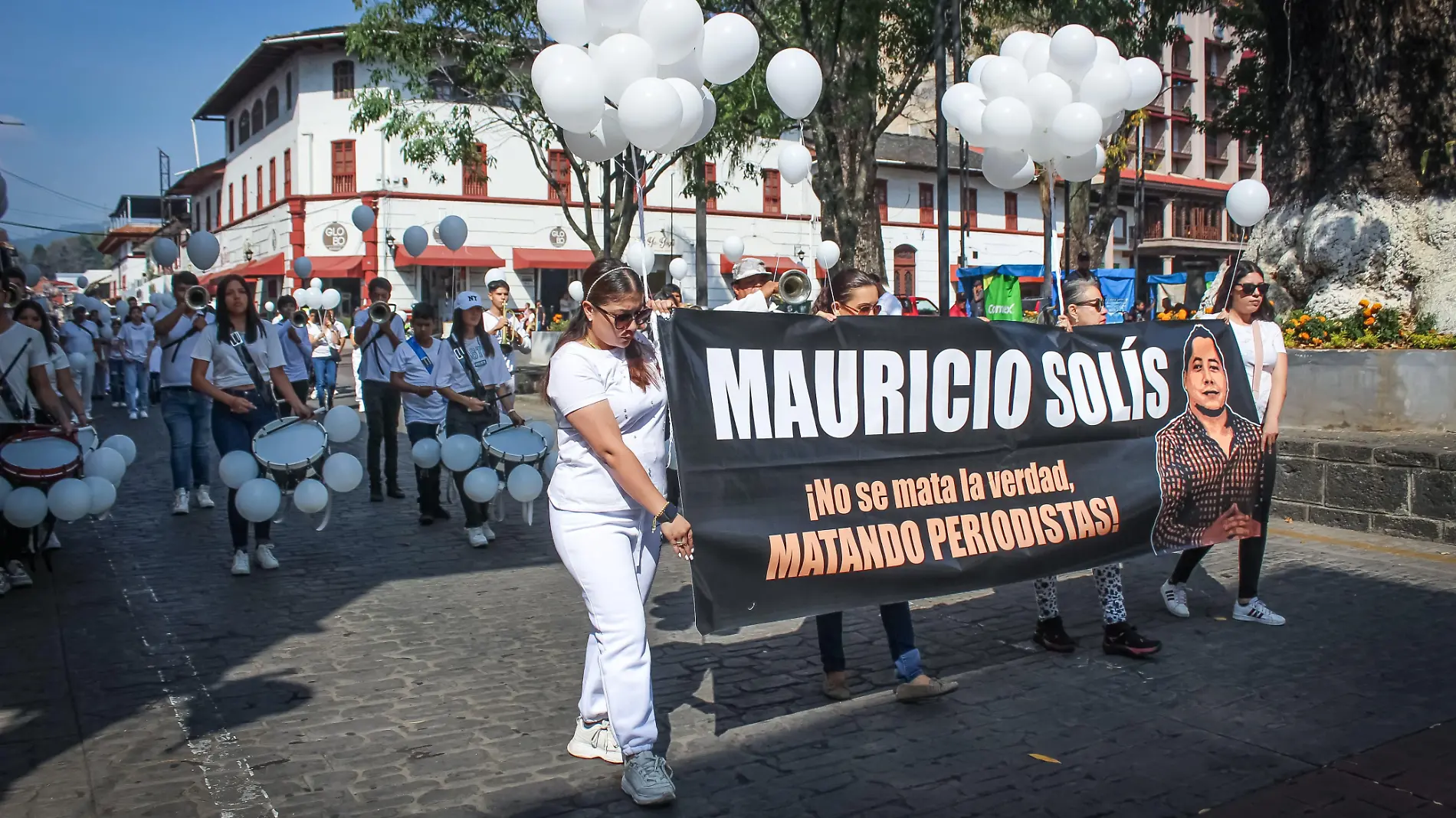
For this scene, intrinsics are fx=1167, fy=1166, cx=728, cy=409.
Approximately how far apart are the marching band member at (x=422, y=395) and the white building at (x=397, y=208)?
85.0ft

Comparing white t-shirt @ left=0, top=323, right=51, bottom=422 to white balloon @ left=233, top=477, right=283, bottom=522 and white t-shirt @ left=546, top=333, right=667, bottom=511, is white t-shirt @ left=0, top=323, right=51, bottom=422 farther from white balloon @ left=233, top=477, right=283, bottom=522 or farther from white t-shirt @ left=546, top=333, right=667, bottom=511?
white t-shirt @ left=546, top=333, right=667, bottom=511

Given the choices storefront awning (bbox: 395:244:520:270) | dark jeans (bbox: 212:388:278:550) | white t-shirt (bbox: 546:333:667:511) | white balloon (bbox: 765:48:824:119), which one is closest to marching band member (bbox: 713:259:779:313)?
white balloon (bbox: 765:48:824:119)

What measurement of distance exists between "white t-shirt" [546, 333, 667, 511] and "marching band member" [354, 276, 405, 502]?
650cm

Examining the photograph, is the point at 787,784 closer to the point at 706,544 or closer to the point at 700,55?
the point at 706,544

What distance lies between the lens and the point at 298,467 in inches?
304

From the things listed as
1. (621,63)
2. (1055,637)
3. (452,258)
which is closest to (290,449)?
(621,63)

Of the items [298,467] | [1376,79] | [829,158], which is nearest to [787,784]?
[298,467]

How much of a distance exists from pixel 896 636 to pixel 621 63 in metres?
2.97

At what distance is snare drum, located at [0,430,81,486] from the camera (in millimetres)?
6848

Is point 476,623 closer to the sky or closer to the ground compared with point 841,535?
closer to the ground

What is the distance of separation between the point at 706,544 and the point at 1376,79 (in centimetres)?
870

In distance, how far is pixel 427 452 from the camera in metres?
8.91

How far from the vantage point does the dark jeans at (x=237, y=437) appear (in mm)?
7574

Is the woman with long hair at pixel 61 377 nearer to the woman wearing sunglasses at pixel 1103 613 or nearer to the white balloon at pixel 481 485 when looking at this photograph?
the white balloon at pixel 481 485
